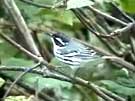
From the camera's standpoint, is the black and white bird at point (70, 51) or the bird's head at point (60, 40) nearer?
the black and white bird at point (70, 51)

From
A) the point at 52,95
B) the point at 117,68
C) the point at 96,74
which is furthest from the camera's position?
the point at 52,95

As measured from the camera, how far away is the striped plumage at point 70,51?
6.77ft

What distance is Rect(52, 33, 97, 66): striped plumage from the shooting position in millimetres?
2063

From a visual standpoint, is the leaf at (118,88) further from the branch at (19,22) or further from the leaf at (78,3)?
the branch at (19,22)

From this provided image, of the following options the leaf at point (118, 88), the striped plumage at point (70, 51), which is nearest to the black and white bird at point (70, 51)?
Result: the striped plumage at point (70, 51)

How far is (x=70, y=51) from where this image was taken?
229 cm

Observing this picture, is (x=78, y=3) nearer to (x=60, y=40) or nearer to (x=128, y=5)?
(x=128, y=5)

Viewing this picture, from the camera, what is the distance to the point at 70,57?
2.15 meters

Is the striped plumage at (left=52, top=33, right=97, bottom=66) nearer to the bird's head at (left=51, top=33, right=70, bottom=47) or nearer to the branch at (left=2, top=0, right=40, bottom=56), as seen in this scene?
the bird's head at (left=51, top=33, right=70, bottom=47)

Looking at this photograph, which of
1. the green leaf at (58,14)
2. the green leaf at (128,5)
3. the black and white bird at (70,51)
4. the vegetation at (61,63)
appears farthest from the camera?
the green leaf at (58,14)

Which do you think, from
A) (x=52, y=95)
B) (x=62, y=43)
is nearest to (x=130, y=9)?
(x=62, y=43)

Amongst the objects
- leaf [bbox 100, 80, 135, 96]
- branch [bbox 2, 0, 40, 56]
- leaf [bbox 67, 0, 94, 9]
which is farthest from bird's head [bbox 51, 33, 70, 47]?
leaf [bbox 67, 0, 94, 9]

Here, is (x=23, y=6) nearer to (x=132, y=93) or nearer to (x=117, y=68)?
(x=117, y=68)

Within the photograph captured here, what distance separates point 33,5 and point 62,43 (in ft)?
0.80
